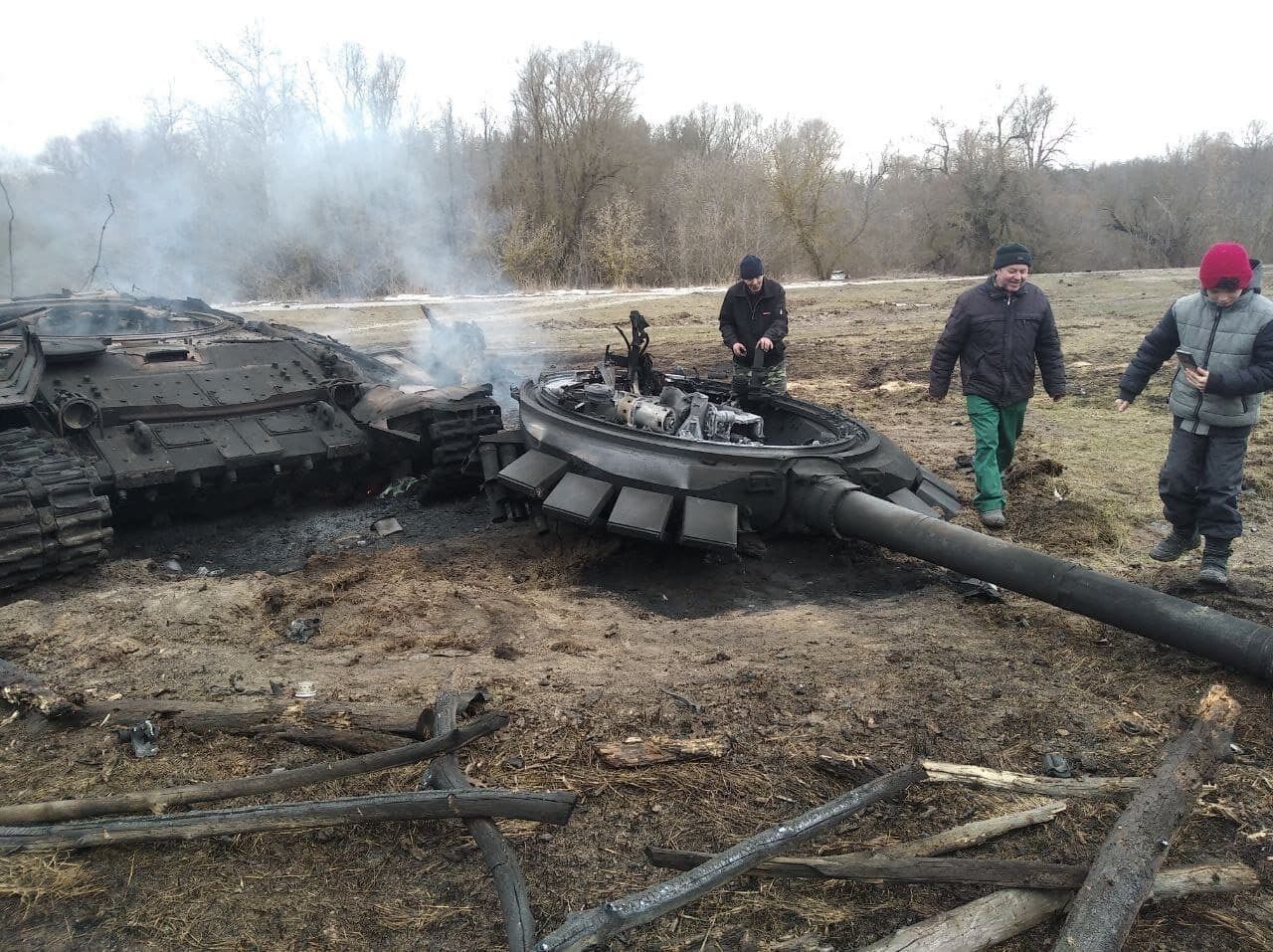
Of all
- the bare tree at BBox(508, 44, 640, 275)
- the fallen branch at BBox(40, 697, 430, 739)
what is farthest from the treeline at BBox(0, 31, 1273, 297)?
the fallen branch at BBox(40, 697, 430, 739)

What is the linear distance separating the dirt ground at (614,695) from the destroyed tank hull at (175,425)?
336 mm

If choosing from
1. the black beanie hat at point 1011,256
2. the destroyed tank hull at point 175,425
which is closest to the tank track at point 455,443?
the destroyed tank hull at point 175,425

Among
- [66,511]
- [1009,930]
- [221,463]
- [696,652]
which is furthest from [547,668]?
[221,463]

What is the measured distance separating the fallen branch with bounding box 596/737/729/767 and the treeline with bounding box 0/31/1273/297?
31.5 feet

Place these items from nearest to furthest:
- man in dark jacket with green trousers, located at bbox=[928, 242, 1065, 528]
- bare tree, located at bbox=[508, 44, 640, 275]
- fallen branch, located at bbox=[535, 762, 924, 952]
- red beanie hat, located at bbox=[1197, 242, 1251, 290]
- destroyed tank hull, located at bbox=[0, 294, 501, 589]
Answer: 1. fallen branch, located at bbox=[535, 762, 924, 952]
2. red beanie hat, located at bbox=[1197, 242, 1251, 290]
3. destroyed tank hull, located at bbox=[0, 294, 501, 589]
4. man in dark jacket with green trousers, located at bbox=[928, 242, 1065, 528]
5. bare tree, located at bbox=[508, 44, 640, 275]

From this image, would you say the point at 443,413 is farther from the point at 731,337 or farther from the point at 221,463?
the point at 731,337

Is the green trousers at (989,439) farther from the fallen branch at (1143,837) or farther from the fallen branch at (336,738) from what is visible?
the fallen branch at (336,738)

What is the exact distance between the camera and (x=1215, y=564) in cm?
503

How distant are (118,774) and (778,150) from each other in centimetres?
3236

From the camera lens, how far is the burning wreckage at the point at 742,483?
4137mm

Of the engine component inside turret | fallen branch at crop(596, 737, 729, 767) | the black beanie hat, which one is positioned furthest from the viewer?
the engine component inside turret

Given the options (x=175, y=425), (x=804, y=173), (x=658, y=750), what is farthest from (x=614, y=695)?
(x=804, y=173)

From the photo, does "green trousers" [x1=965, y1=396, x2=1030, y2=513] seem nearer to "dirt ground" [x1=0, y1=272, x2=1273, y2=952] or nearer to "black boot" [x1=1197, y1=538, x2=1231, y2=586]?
"dirt ground" [x1=0, y1=272, x2=1273, y2=952]

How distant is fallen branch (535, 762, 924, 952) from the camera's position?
2326 millimetres
